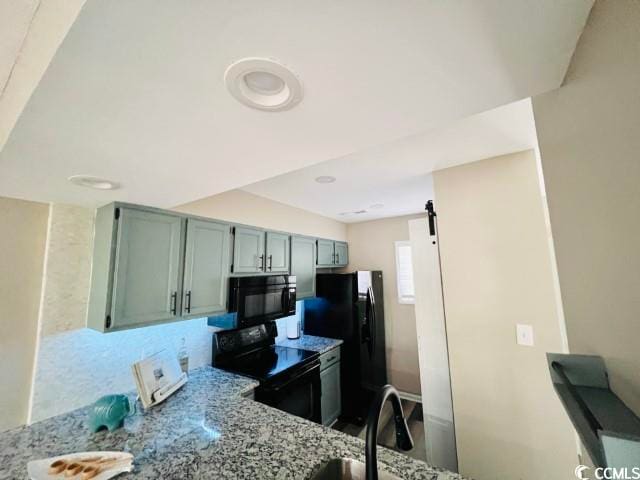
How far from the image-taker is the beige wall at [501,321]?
1.59m

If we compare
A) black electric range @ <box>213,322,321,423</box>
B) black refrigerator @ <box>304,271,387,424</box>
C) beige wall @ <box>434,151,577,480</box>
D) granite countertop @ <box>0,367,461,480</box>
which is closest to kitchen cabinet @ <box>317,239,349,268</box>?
black refrigerator @ <box>304,271,387,424</box>

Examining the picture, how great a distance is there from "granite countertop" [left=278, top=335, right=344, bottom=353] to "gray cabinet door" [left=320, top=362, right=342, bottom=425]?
0.23 m

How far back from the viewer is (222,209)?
2.26 m

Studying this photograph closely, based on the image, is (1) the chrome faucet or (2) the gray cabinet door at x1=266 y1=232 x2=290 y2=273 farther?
(2) the gray cabinet door at x1=266 y1=232 x2=290 y2=273

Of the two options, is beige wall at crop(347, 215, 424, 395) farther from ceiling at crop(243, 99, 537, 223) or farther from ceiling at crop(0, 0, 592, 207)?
ceiling at crop(0, 0, 592, 207)

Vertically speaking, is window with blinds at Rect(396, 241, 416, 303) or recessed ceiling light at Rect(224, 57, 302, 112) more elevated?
recessed ceiling light at Rect(224, 57, 302, 112)

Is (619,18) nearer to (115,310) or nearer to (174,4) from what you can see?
(174,4)

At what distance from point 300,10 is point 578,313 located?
953 mm

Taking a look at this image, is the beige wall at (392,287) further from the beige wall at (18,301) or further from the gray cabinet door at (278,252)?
the beige wall at (18,301)

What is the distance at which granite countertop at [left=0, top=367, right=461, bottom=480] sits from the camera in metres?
1.00

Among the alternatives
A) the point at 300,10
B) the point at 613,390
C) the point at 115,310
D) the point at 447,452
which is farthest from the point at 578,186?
the point at 447,452

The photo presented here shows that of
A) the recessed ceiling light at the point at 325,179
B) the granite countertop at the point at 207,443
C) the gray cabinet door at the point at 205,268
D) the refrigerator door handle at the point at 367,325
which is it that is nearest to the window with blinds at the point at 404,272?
the refrigerator door handle at the point at 367,325

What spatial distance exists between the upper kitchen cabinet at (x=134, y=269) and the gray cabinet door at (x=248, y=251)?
51 centimetres

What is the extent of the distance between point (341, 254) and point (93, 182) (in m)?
3.12
